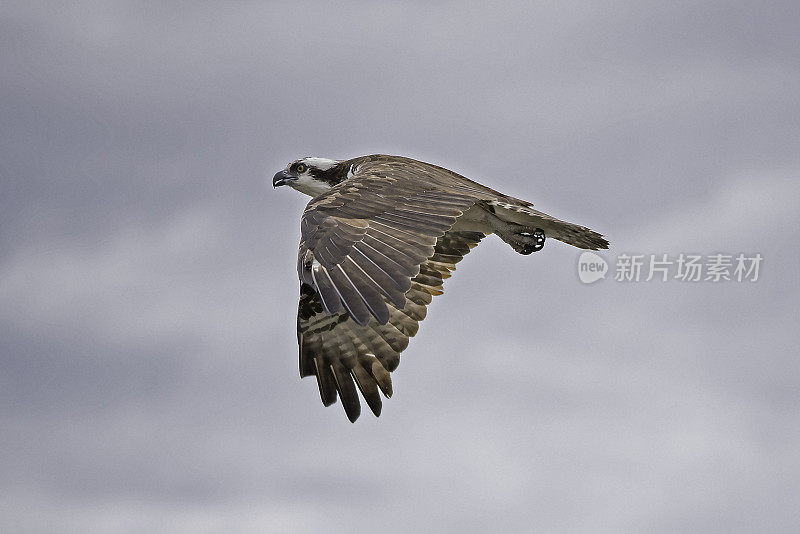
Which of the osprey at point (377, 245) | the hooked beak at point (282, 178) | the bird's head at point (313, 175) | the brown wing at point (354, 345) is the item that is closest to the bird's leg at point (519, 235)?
the osprey at point (377, 245)

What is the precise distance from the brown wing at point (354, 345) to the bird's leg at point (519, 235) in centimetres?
59

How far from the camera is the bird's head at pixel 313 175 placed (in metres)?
13.6

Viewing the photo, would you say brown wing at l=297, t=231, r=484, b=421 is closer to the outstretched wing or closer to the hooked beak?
the outstretched wing

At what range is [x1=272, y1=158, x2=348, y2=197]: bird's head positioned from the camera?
44.5 ft

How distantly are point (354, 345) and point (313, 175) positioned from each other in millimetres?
2787

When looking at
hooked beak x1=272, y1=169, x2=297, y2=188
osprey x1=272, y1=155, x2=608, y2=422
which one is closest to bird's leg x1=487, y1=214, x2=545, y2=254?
osprey x1=272, y1=155, x2=608, y2=422

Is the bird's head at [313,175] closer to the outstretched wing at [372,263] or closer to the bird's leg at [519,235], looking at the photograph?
the outstretched wing at [372,263]

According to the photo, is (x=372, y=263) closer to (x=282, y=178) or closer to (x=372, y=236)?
(x=372, y=236)

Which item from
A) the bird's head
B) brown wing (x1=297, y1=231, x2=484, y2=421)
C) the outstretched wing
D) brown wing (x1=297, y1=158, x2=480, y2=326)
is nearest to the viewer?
brown wing (x1=297, y1=158, x2=480, y2=326)

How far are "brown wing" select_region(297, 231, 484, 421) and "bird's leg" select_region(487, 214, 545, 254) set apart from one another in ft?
1.94

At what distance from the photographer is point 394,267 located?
8.88 metres

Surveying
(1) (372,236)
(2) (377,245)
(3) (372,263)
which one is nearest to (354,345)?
(1) (372,236)

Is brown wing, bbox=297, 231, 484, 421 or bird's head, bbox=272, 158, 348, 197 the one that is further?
bird's head, bbox=272, 158, 348, 197

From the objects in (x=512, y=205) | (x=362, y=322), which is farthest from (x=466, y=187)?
(x=362, y=322)
